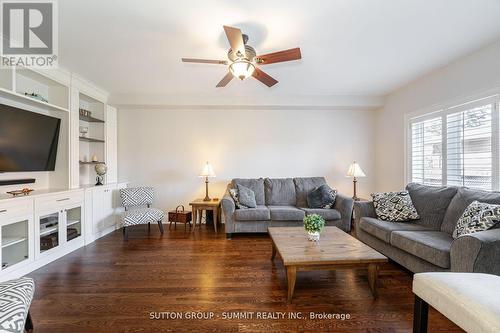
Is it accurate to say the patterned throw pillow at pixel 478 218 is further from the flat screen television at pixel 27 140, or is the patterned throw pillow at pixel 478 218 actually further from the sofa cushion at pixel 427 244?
the flat screen television at pixel 27 140

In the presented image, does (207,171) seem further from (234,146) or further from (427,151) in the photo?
(427,151)

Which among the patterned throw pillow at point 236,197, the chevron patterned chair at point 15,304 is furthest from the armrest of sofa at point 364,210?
the chevron patterned chair at point 15,304

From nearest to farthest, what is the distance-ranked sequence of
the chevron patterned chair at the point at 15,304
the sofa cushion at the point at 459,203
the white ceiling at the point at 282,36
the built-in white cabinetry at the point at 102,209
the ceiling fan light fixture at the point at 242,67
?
the chevron patterned chair at the point at 15,304 < the white ceiling at the point at 282,36 < the ceiling fan light fixture at the point at 242,67 < the sofa cushion at the point at 459,203 < the built-in white cabinetry at the point at 102,209

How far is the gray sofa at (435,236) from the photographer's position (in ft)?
5.44

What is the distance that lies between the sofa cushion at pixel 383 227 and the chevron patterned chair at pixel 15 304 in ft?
10.0

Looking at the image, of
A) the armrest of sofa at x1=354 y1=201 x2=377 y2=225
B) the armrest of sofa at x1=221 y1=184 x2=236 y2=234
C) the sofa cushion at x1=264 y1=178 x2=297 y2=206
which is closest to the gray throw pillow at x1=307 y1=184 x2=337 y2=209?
the sofa cushion at x1=264 y1=178 x2=297 y2=206

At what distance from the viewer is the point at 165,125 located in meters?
4.50

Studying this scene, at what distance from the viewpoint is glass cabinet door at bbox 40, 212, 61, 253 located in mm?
2676

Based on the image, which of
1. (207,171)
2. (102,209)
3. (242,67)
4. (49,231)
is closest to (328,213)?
(207,171)

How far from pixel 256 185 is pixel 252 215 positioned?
78 centimetres

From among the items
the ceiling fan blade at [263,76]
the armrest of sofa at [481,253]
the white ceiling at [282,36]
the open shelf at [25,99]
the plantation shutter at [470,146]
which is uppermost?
the white ceiling at [282,36]

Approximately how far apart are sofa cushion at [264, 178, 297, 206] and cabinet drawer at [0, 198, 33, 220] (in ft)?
10.8

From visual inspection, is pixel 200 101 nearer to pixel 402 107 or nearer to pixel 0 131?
pixel 0 131

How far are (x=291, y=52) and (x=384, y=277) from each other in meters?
2.44
